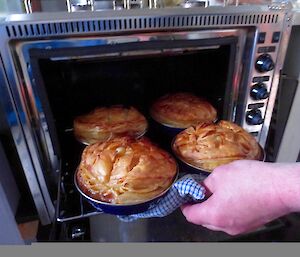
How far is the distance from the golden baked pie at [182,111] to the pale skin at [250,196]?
0.37 m

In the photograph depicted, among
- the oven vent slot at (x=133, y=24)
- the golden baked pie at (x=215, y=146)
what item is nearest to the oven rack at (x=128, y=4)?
the oven vent slot at (x=133, y=24)

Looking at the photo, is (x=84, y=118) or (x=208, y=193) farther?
(x=84, y=118)

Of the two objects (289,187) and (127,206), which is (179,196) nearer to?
(127,206)

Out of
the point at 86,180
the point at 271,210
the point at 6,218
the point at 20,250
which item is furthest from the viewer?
the point at 6,218

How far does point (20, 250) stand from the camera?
345mm

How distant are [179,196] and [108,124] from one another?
381 millimetres

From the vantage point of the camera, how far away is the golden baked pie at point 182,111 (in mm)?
945

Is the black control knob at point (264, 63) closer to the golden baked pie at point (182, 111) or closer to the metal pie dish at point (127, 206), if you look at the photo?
the golden baked pie at point (182, 111)

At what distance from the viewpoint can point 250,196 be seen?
0.56m

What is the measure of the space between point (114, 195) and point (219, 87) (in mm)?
541

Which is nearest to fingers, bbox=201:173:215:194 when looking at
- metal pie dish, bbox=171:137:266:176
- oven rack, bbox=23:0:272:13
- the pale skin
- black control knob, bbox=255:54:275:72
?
the pale skin

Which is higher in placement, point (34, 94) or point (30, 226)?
point (34, 94)

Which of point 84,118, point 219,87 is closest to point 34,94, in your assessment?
point 84,118

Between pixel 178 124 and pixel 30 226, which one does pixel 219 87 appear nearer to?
pixel 178 124
